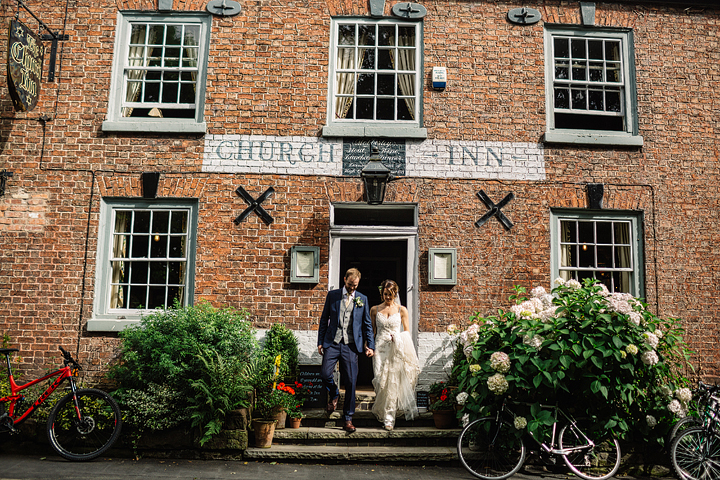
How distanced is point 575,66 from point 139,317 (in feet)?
24.6

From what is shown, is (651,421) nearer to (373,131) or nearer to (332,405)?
(332,405)

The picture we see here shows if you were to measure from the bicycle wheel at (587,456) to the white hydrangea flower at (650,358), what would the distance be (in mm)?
944

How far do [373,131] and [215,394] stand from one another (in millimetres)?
4210

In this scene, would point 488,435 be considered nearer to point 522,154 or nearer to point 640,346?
point 640,346

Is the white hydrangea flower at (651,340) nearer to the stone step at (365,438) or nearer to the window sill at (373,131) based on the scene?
the stone step at (365,438)

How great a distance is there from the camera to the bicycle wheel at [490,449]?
19.0ft

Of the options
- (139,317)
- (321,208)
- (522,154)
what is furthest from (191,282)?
(522,154)

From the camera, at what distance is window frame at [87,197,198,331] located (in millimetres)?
7574

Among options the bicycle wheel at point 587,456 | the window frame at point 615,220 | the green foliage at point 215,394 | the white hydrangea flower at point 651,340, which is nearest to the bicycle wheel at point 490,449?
the bicycle wheel at point 587,456

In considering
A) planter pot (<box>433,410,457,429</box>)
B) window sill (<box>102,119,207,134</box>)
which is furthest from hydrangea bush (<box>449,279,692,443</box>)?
window sill (<box>102,119,207,134</box>)

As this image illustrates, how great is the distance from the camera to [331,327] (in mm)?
6758

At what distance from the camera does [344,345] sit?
22.0 feet

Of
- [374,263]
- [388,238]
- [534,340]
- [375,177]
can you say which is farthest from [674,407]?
[374,263]

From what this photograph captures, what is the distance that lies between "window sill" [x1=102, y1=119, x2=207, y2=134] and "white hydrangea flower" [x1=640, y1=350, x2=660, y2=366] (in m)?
6.33
